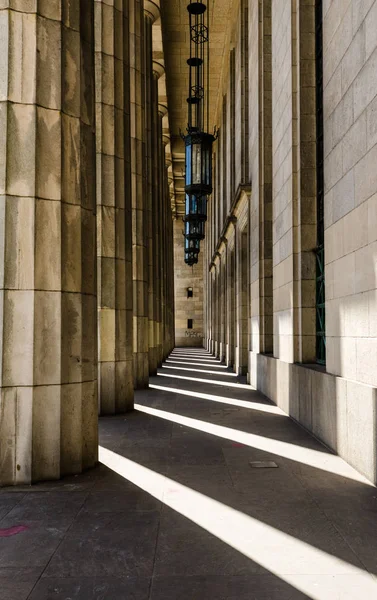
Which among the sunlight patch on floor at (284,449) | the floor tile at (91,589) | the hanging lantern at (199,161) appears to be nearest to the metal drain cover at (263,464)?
the sunlight patch on floor at (284,449)

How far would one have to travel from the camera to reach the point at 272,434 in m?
8.72

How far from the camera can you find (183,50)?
88.9 ft

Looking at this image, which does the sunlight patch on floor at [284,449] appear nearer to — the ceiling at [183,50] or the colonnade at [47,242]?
the colonnade at [47,242]

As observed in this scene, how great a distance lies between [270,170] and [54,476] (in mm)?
11337

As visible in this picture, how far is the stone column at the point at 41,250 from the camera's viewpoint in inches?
240

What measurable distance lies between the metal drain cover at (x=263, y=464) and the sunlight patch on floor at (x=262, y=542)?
1226mm

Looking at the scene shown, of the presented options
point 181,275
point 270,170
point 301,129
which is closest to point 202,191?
point 270,170

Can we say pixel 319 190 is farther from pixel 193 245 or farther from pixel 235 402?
pixel 193 245

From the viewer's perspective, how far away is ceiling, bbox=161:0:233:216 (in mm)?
23859

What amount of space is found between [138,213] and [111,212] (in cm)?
521

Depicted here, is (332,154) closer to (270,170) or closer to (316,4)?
(316,4)

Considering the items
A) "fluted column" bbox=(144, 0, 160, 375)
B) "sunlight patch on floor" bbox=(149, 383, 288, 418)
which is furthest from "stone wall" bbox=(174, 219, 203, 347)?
"sunlight patch on floor" bbox=(149, 383, 288, 418)

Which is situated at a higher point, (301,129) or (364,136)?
(301,129)

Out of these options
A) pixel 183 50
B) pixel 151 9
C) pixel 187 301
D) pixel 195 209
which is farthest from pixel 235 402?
pixel 187 301
